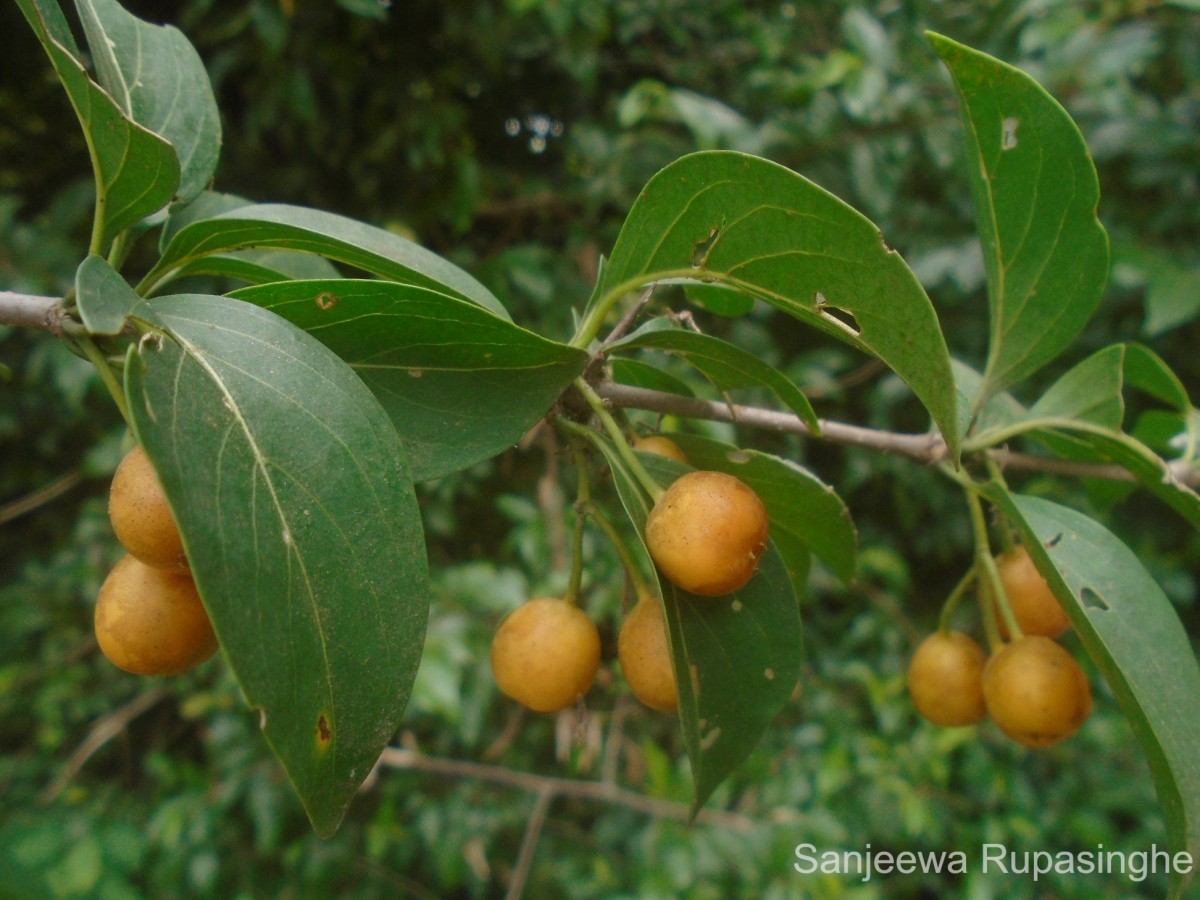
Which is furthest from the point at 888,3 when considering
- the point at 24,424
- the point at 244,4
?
the point at 24,424

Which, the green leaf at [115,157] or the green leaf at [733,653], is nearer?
the green leaf at [115,157]

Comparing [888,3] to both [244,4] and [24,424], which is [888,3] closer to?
[244,4]

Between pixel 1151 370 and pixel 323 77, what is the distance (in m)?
1.70

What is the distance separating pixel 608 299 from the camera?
595 mm

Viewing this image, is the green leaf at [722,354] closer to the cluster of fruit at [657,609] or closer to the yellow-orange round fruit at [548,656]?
the cluster of fruit at [657,609]

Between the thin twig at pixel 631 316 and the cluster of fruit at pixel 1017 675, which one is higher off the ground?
the thin twig at pixel 631 316

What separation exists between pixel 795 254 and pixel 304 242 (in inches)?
12.9

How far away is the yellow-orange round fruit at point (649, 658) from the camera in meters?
0.61

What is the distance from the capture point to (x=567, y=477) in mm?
1884

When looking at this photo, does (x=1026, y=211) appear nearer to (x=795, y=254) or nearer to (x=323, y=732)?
(x=795, y=254)

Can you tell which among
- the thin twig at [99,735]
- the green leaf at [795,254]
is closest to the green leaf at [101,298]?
the green leaf at [795,254]

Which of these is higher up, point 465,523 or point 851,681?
point 851,681

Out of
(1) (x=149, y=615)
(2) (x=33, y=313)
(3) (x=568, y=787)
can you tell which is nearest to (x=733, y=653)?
(1) (x=149, y=615)

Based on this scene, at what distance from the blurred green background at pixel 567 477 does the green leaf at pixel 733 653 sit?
0.92m
